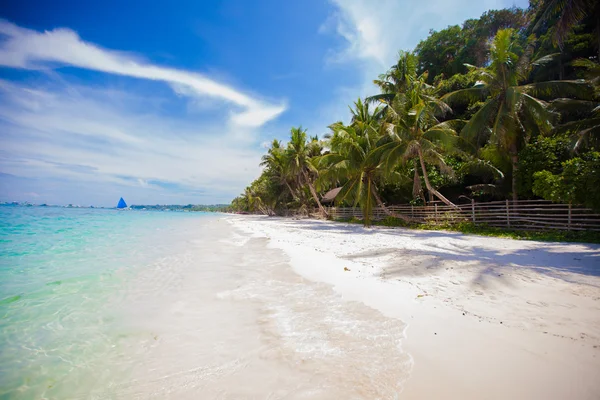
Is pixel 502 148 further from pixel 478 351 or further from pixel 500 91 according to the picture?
pixel 478 351

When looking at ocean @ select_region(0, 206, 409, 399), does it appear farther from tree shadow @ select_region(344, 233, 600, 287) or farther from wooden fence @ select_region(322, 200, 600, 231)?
wooden fence @ select_region(322, 200, 600, 231)

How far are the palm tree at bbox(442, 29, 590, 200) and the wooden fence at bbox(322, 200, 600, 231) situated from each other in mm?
1022

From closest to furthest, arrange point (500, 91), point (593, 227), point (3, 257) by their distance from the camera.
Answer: point (3, 257)
point (593, 227)
point (500, 91)

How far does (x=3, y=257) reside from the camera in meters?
7.52

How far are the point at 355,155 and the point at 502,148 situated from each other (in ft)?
24.5

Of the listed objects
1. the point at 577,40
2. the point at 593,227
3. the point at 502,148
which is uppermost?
the point at 577,40

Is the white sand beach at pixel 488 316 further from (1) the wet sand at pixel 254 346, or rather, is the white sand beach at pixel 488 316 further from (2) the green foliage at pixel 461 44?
(2) the green foliage at pixel 461 44

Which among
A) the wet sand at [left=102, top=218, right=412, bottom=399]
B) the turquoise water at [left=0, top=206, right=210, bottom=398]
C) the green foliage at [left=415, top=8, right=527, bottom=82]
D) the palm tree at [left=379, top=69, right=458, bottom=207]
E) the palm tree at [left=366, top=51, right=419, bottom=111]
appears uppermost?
the green foliage at [left=415, top=8, right=527, bottom=82]

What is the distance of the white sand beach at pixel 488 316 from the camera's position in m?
1.91

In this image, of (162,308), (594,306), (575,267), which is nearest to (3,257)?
(162,308)

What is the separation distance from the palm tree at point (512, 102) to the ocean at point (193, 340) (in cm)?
1207

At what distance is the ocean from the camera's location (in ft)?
6.77

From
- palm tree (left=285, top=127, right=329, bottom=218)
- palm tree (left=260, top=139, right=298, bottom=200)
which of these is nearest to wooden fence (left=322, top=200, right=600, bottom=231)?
palm tree (left=285, top=127, right=329, bottom=218)

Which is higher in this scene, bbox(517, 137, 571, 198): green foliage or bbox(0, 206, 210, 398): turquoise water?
bbox(517, 137, 571, 198): green foliage
